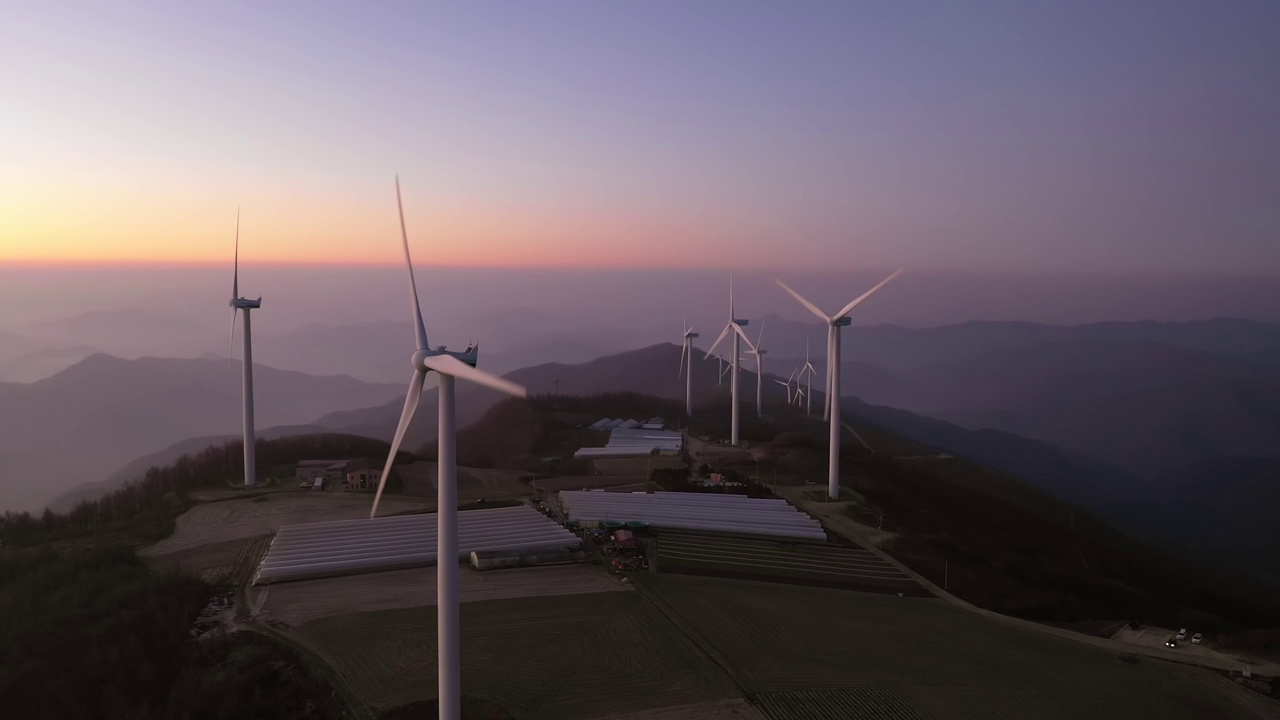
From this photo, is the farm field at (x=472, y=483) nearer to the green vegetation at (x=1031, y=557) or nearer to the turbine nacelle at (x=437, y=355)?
the green vegetation at (x=1031, y=557)

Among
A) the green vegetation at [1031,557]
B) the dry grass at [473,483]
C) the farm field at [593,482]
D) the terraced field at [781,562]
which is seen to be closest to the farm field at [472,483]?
the dry grass at [473,483]

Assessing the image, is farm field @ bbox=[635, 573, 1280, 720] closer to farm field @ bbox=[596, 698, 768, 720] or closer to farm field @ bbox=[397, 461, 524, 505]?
farm field @ bbox=[596, 698, 768, 720]

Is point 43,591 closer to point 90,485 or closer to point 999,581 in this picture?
point 999,581

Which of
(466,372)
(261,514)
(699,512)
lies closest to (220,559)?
(261,514)

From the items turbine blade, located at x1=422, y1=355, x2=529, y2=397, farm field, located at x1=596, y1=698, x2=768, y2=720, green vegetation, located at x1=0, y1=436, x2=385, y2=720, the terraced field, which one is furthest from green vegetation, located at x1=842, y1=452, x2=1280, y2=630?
green vegetation, located at x1=0, y1=436, x2=385, y2=720

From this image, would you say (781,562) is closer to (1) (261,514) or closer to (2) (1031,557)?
(2) (1031,557)

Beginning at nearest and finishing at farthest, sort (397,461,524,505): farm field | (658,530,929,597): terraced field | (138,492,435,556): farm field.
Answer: (658,530,929,597): terraced field < (138,492,435,556): farm field < (397,461,524,505): farm field
